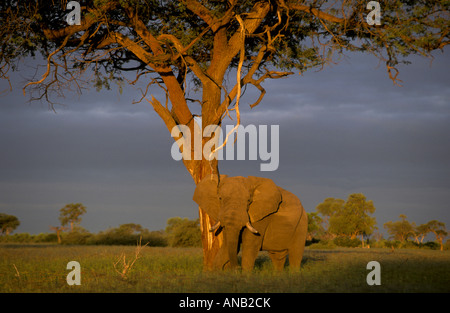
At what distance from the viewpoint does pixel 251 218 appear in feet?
40.2

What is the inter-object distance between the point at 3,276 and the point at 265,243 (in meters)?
6.78

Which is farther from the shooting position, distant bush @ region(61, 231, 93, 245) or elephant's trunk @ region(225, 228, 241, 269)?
distant bush @ region(61, 231, 93, 245)

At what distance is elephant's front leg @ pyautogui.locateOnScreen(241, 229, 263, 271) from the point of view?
1202 centimetres

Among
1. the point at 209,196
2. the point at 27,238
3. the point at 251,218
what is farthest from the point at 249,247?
the point at 27,238

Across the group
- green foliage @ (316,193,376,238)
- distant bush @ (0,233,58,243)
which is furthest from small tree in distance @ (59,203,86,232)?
green foliage @ (316,193,376,238)

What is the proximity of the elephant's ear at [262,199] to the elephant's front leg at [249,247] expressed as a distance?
1.29ft

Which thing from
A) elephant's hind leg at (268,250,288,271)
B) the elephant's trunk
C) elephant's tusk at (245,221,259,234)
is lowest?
elephant's hind leg at (268,250,288,271)

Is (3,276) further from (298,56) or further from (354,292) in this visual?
(298,56)

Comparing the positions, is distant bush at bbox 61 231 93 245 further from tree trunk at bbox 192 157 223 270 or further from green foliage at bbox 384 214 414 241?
green foliage at bbox 384 214 414 241

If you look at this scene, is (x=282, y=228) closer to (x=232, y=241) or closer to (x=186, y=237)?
(x=232, y=241)

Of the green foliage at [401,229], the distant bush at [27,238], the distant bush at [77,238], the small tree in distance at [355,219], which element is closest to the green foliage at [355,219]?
the small tree in distance at [355,219]

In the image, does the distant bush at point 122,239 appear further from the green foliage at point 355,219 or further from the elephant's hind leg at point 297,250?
the elephant's hind leg at point 297,250

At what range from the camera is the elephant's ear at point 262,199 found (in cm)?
1229

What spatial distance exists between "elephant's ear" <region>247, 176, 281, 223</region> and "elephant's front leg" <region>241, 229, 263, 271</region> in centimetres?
39
